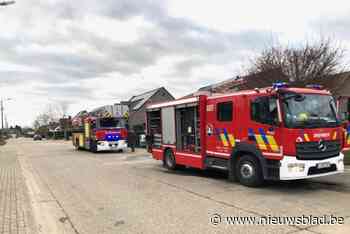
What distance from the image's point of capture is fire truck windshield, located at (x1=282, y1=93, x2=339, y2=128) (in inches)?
301

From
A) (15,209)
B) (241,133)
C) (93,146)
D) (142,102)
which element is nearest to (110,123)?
(93,146)

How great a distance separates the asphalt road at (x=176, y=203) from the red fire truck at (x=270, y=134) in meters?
0.56

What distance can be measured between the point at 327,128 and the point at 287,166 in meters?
1.46

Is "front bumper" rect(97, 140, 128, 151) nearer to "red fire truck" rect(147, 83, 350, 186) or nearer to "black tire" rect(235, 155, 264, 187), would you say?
"red fire truck" rect(147, 83, 350, 186)

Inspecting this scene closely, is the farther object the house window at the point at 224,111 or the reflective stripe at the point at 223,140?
the reflective stripe at the point at 223,140

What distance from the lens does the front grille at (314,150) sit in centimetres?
753

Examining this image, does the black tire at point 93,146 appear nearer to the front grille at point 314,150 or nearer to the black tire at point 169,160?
the black tire at point 169,160

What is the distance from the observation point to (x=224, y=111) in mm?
9469

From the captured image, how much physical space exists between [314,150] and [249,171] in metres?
1.69

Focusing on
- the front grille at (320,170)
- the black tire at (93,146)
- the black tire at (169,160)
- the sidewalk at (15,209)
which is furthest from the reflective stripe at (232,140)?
the black tire at (93,146)

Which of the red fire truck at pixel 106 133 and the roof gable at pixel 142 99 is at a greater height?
the roof gable at pixel 142 99

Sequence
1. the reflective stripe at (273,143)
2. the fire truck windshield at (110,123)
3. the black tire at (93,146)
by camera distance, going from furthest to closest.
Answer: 1. the black tire at (93,146)
2. the fire truck windshield at (110,123)
3. the reflective stripe at (273,143)

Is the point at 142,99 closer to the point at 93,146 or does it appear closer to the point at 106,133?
the point at 93,146

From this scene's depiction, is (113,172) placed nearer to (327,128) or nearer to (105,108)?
(327,128)
